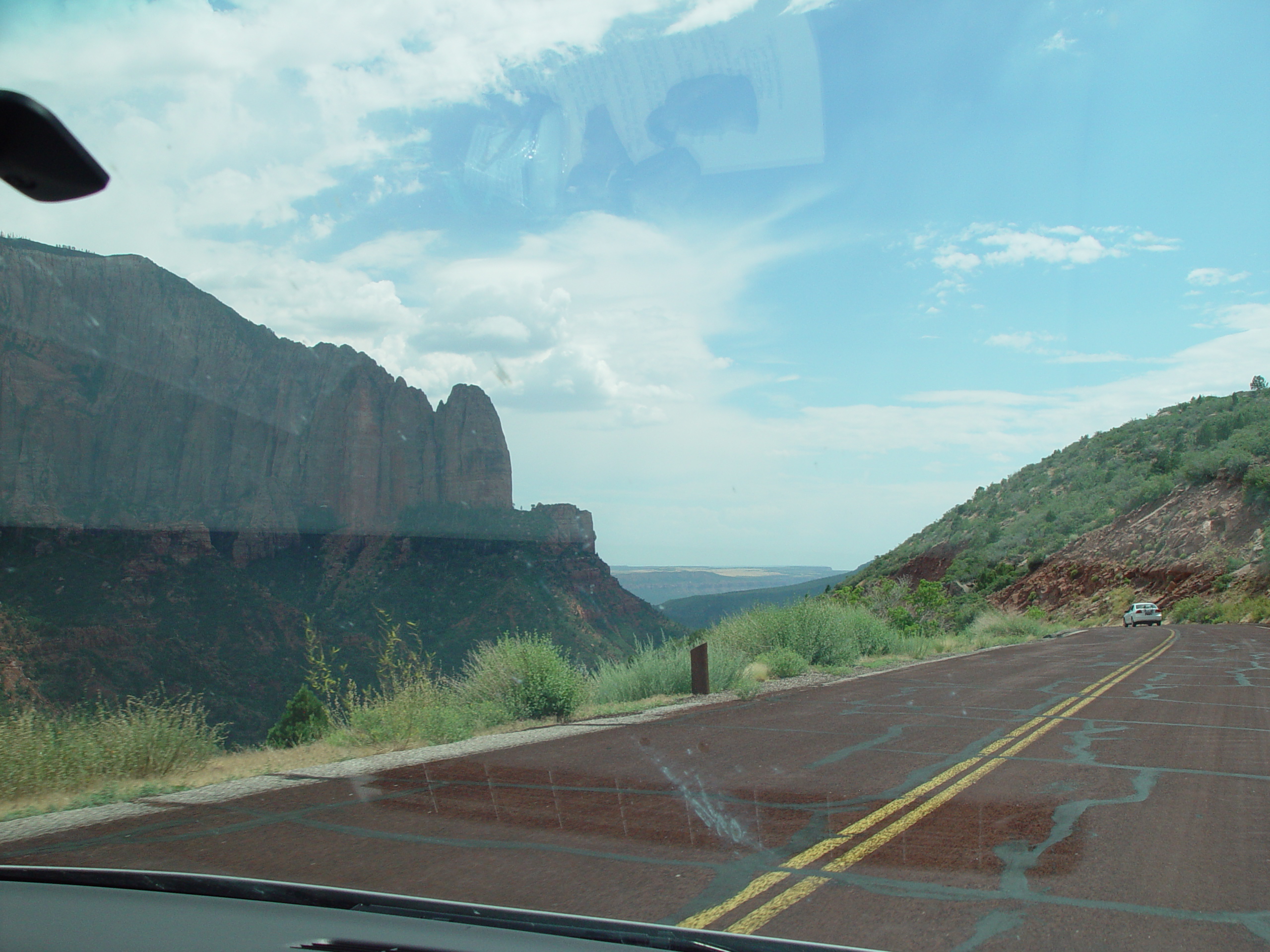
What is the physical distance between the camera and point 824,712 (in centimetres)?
1167

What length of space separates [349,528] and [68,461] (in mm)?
24892

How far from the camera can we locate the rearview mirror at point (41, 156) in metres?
2.79

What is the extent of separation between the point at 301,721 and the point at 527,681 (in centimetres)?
1792

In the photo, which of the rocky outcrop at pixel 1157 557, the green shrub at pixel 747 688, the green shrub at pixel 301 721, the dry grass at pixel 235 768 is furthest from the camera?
the rocky outcrop at pixel 1157 557

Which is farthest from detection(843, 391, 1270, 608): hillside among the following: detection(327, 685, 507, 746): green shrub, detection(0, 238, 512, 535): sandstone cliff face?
detection(0, 238, 512, 535): sandstone cliff face

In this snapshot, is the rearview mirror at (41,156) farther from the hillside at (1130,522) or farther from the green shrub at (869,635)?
the hillside at (1130,522)

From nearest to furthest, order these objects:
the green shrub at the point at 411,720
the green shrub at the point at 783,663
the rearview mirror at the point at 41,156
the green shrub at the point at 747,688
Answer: the rearview mirror at the point at 41,156 → the green shrub at the point at 411,720 → the green shrub at the point at 747,688 → the green shrub at the point at 783,663

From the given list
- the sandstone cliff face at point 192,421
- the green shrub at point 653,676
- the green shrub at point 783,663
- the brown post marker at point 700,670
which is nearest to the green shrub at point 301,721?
the green shrub at point 653,676

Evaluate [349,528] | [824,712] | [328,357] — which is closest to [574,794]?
[824,712]

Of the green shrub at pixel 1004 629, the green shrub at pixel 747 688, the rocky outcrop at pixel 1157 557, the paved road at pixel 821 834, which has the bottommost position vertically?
the green shrub at pixel 1004 629

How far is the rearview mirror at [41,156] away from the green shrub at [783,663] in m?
15.0

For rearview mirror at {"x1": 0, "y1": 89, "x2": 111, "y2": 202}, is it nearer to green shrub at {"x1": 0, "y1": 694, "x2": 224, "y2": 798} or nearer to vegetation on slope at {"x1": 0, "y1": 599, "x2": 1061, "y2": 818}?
vegetation on slope at {"x1": 0, "y1": 599, "x2": 1061, "y2": 818}

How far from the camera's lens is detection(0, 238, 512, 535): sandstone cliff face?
62.9 m

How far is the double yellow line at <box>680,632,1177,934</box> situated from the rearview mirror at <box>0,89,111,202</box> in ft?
12.7
